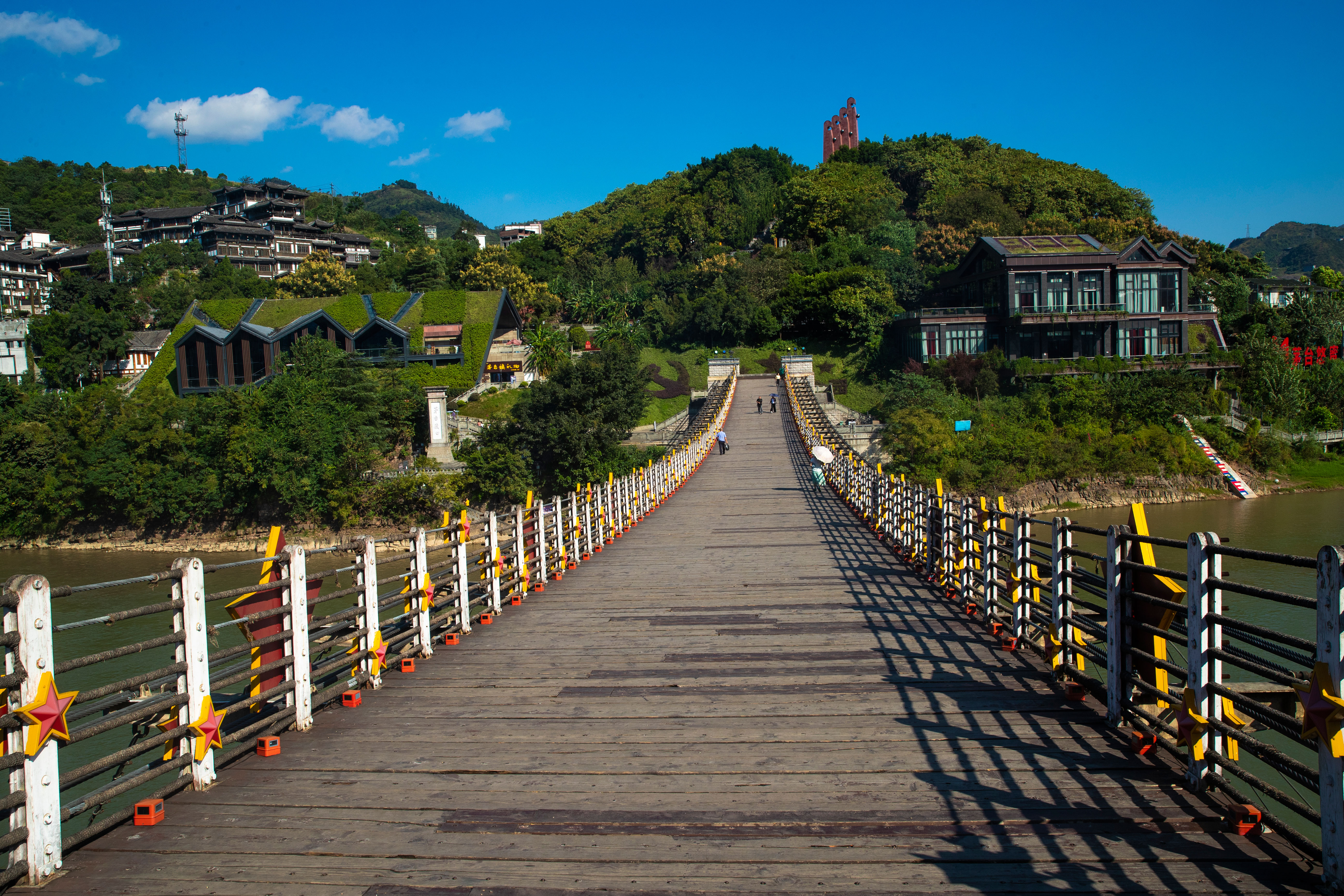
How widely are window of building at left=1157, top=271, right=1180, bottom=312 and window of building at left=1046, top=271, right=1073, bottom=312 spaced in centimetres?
514

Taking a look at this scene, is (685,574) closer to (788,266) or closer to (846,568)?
(846,568)

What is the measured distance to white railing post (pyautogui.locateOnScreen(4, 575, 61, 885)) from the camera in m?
3.40

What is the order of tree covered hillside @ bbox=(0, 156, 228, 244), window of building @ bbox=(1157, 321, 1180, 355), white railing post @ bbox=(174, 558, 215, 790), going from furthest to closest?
tree covered hillside @ bbox=(0, 156, 228, 244) → window of building @ bbox=(1157, 321, 1180, 355) → white railing post @ bbox=(174, 558, 215, 790)

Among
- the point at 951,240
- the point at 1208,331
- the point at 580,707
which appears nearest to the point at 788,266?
the point at 951,240

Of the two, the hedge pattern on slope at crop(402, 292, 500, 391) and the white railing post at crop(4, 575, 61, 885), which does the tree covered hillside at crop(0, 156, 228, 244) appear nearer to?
the hedge pattern on slope at crop(402, 292, 500, 391)

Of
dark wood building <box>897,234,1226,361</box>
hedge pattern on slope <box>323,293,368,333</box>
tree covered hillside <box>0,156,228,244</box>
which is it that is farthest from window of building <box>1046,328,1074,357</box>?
tree covered hillside <box>0,156,228,244</box>

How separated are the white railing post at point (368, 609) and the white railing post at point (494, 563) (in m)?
2.68

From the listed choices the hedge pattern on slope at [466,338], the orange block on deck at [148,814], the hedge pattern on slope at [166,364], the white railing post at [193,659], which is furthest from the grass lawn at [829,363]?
the orange block on deck at [148,814]

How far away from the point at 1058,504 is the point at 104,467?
42184 mm

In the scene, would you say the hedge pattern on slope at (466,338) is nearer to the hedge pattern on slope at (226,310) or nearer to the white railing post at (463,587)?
the hedge pattern on slope at (226,310)

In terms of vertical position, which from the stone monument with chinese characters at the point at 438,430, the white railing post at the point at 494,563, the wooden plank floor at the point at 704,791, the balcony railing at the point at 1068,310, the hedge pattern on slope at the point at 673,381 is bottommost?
the wooden plank floor at the point at 704,791

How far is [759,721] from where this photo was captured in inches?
215

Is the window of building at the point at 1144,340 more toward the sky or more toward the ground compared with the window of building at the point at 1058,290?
more toward the ground

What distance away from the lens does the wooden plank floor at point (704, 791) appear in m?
3.52
